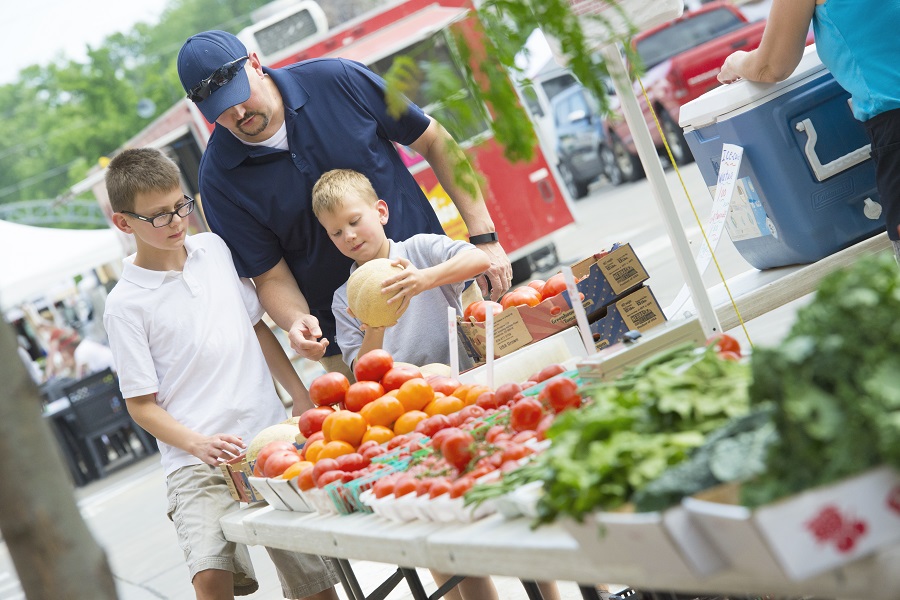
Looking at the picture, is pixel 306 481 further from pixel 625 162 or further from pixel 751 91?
pixel 625 162

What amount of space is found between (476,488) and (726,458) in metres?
0.72

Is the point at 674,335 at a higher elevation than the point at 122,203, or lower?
lower

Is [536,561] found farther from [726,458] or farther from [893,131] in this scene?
[893,131]

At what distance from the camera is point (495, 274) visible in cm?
400

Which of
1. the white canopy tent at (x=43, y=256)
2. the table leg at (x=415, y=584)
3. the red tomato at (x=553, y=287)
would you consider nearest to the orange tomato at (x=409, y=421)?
the table leg at (x=415, y=584)

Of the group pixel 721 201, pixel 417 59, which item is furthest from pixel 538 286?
pixel 417 59

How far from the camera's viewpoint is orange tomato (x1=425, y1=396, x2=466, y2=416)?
10.2ft

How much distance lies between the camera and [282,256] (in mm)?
4410

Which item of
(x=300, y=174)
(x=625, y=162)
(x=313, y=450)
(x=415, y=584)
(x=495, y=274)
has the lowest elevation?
(x=415, y=584)

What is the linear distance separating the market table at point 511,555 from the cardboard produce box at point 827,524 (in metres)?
0.03

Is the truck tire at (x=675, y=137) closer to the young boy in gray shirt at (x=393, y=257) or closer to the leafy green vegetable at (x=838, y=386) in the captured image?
the young boy in gray shirt at (x=393, y=257)

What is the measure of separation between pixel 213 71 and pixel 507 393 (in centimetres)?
Result: 180

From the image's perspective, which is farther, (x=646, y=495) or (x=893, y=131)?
(x=893, y=131)

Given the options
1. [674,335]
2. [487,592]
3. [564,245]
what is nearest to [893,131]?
[674,335]
